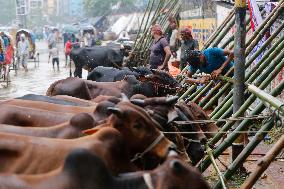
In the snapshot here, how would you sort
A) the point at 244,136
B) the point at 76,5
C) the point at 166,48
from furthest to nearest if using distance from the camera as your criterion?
the point at 76,5 → the point at 166,48 → the point at 244,136

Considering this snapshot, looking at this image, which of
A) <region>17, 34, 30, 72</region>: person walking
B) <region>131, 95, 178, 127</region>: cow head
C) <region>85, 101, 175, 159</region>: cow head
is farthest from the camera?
<region>17, 34, 30, 72</region>: person walking

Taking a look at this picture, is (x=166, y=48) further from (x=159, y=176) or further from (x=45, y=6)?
(x=45, y=6)

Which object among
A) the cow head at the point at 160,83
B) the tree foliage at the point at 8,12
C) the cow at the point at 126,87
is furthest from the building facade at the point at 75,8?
the cow head at the point at 160,83

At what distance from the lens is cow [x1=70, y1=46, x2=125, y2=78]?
545 inches

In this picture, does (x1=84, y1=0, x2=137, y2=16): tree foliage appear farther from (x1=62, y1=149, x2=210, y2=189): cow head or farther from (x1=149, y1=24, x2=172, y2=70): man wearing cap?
(x1=62, y1=149, x2=210, y2=189): cow head

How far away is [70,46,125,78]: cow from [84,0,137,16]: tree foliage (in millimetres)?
31480

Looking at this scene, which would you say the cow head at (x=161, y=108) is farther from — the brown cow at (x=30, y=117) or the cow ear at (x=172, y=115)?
the brown cow at (x=30, y=117)

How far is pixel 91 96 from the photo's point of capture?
814 centimetres

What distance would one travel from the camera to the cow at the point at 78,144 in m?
4.05

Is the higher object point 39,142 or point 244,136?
point 39,142

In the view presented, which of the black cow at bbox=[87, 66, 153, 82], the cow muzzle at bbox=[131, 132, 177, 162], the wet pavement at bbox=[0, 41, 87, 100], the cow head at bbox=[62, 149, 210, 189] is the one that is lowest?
the wet pavement at bbox=[0, 41, 87, 100]

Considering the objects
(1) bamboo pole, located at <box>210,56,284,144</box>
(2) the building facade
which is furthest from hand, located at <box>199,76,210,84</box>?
(2) the building facade

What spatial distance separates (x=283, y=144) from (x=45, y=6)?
67199 mm

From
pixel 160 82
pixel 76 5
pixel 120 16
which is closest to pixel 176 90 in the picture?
pixel 160 82
